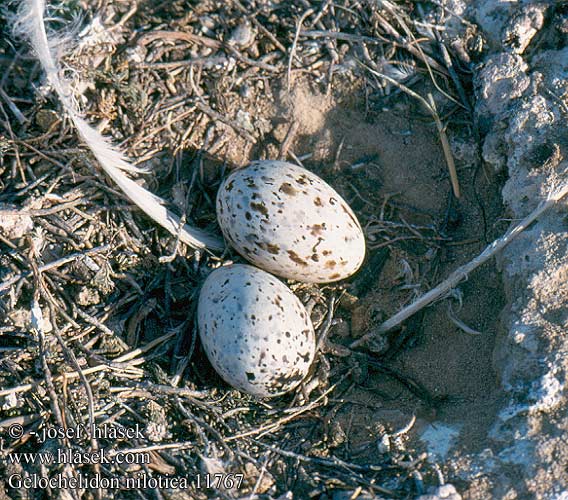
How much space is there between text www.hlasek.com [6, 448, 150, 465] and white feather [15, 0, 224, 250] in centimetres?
92

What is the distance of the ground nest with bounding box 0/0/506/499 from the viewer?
2520mm

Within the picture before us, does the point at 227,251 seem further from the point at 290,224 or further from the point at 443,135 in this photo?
the point at 443,135

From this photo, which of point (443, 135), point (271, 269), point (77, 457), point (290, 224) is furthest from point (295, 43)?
point (77, 457)

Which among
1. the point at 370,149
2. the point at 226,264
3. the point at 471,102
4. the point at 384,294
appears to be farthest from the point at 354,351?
the point at 471,102

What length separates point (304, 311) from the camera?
9.08 feet

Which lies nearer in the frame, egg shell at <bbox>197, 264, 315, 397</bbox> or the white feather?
egg shell at <bbox>197, 264, 315, 397</bbox>

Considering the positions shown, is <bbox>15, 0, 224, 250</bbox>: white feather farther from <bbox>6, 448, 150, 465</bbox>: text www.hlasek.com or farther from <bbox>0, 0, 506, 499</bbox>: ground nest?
<bbox>6, 448, 150, 465</bbox>: text www.hlasek.com

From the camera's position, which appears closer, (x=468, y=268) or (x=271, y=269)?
(x=468, y=268)

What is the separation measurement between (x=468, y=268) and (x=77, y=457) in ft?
5.24

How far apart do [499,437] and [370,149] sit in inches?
54.6

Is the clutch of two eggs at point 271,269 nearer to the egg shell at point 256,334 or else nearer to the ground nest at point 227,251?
the egg shell at point 256,334

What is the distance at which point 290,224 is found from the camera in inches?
107

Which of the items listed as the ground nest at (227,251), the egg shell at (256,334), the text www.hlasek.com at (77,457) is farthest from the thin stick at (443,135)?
the text www.hlasek.com at (77,457)

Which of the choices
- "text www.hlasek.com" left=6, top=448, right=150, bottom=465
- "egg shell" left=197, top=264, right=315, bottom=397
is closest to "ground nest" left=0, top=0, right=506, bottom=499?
"text www.hlasek.com" left=6, top=448, right=150, bottom=465
